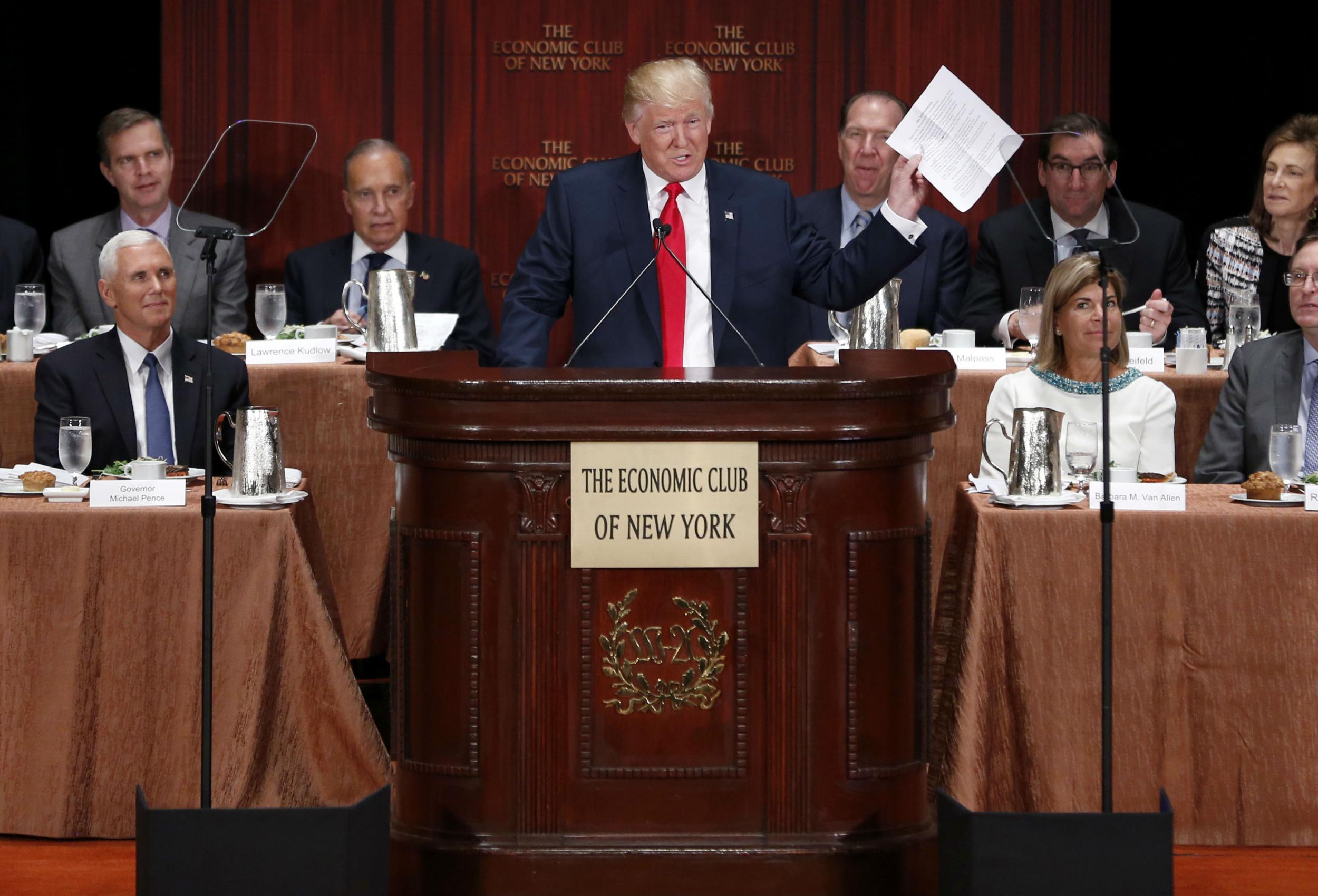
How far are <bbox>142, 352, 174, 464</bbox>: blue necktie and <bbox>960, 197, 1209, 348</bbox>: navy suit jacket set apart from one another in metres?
2.86

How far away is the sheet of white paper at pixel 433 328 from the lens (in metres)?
5.56

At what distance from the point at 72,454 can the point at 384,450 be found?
127cm

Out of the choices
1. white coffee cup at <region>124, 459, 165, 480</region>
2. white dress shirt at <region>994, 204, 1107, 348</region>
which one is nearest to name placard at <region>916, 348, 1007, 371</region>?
white dress shirt at <region>994, 204, 1107, 348</region>

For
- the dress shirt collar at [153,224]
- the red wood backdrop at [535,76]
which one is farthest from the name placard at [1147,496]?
the dress shirt collar at [153,224]

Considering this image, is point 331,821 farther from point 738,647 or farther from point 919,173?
point 919,173

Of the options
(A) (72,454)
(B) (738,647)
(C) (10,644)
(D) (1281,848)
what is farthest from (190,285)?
(D) (1281,848)

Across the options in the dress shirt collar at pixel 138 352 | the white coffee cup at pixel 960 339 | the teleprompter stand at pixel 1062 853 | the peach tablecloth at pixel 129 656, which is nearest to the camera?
the teleprompter stand at pixel 1062 853

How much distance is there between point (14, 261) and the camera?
6340 millimetres

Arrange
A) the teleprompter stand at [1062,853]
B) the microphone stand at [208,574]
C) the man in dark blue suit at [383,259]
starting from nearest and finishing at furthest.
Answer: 1. the teleprompter stand at [1062,853]
2. the microphone stand at [208,574]
3. the man in dark blue suit at [383,259]

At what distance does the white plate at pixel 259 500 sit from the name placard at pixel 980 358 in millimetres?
2126

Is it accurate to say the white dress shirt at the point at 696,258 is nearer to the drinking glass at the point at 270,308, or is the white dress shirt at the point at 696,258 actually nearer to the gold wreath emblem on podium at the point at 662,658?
the gold wreath emblem on podium at the point at 662,658

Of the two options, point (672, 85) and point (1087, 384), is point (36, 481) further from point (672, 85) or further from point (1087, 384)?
point (1087, 384)

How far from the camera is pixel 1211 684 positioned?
3639 mm

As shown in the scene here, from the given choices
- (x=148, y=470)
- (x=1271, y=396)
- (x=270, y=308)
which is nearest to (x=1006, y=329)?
(x=1271, y=396)
